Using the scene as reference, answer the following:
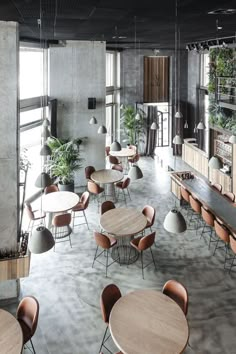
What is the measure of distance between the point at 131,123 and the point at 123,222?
30.0ft

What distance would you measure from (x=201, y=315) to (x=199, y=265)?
186 cm

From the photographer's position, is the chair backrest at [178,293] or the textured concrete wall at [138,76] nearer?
the chair backrest at [178,293]

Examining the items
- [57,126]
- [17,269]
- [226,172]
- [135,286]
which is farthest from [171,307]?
[57,126]

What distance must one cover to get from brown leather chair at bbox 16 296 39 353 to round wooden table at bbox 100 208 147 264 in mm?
2725

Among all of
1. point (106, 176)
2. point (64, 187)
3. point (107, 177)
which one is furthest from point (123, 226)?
point (64, 187)

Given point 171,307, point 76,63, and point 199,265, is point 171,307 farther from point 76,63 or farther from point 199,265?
point 76,63

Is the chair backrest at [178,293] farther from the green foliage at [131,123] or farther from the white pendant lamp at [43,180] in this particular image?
the green foliage at [131,123]

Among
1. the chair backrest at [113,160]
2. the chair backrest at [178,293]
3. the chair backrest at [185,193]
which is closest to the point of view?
the chair backrest at [178,293]

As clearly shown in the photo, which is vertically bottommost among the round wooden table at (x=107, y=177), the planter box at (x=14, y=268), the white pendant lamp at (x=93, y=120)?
the planter box at (x=14, y=268)

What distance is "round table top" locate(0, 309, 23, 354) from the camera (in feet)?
14.9

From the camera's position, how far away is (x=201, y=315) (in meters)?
6.57

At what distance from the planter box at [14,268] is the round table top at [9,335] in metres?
1.42

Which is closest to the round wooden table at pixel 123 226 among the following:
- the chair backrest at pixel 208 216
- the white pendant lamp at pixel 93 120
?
the chair backrest at pixel 208 216

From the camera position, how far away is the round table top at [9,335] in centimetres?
454
